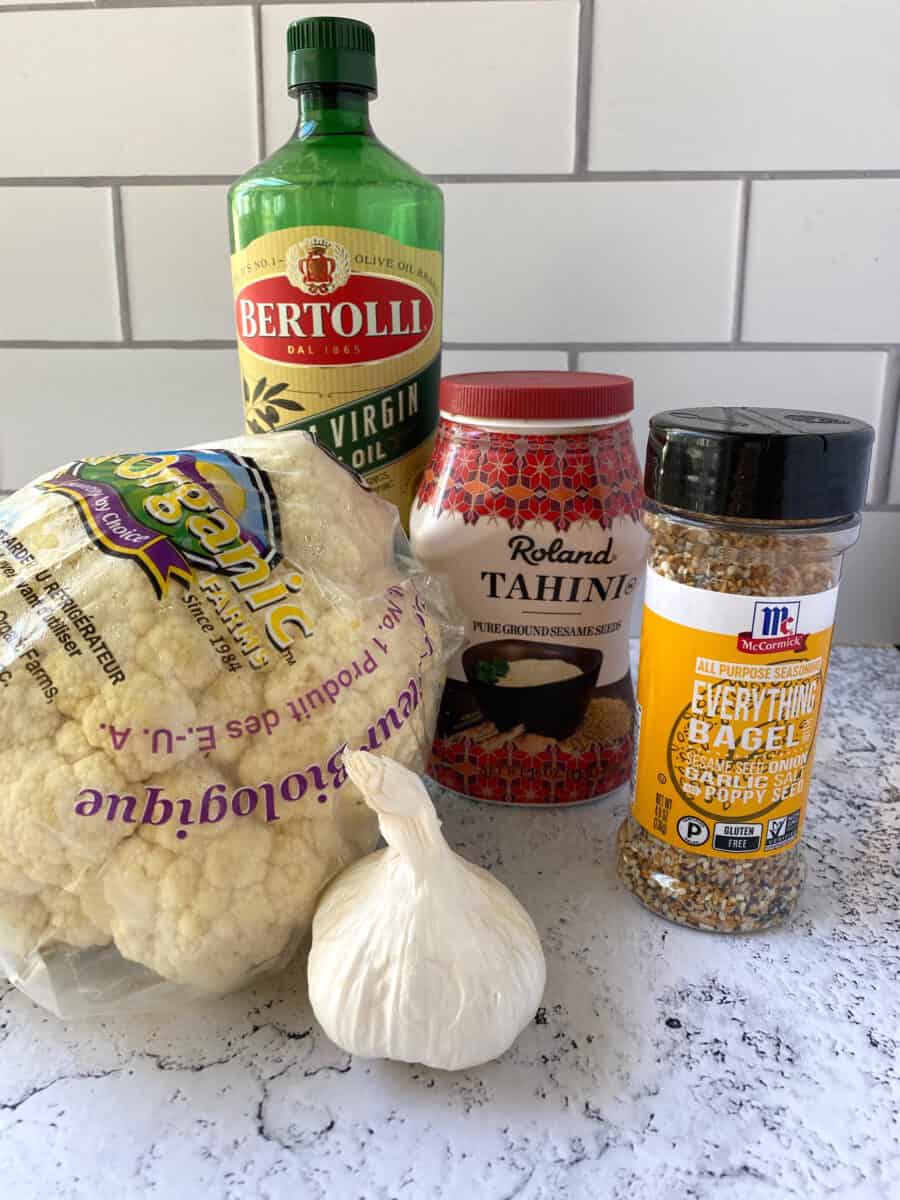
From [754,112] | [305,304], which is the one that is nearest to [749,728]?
[305,304]

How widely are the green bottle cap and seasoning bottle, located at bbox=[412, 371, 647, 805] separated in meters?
0.19

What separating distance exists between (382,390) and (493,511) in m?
0.12

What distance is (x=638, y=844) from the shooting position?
50 cm

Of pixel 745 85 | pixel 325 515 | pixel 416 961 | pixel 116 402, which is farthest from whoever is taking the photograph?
pixel 116 402

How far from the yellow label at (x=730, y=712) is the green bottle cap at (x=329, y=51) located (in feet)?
1.18

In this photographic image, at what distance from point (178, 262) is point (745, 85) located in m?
0.47

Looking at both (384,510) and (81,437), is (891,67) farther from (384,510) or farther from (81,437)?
(81,437)

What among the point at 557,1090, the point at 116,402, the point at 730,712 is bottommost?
the point at 557,1090

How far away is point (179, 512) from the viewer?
44 cm

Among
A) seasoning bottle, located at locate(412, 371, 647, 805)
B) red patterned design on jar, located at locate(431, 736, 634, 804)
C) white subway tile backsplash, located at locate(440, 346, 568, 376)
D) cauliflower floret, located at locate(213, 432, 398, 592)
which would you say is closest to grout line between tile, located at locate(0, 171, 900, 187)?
white subway tile backsplash, located at locate(440, 346, 568, 376)

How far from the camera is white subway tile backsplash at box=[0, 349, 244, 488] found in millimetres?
805

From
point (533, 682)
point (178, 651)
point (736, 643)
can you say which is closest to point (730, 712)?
point (736, 643)

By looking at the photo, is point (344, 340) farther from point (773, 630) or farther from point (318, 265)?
point (773, 630)

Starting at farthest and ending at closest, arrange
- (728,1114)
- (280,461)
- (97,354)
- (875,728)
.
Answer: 1. (97,354)
2. (875,728)
3. (280,461)
4. (728,1114)
